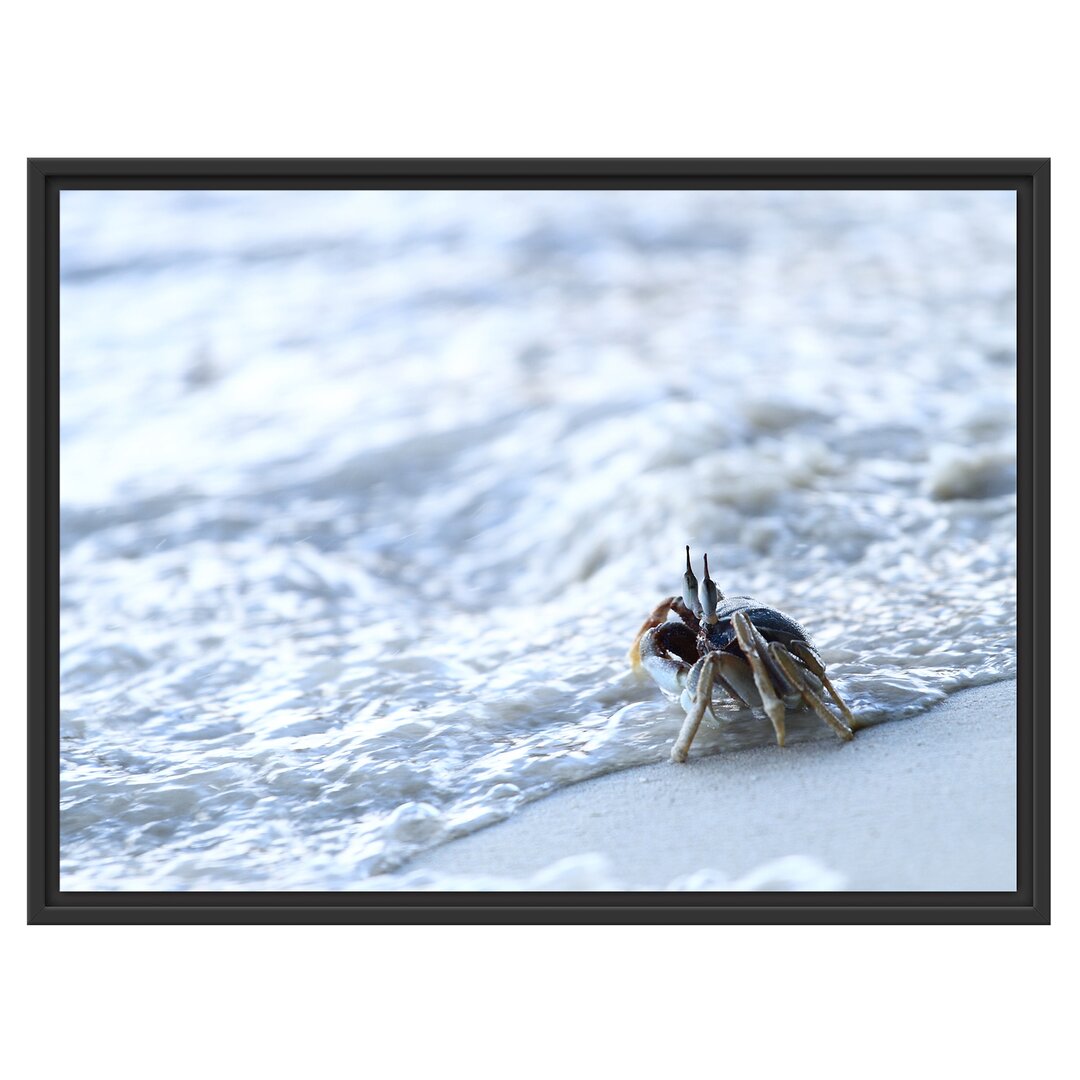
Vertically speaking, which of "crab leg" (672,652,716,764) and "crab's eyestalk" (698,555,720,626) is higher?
"crab's eyestalk" (698,555,720,626)

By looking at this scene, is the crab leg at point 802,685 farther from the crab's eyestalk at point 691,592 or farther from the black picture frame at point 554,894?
the black picture frame at point 554,894

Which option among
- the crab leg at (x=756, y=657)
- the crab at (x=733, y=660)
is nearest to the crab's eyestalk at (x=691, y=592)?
the crab at (x=733, y=660)

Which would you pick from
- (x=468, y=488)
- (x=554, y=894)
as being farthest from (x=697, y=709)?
(x=468, y=488)

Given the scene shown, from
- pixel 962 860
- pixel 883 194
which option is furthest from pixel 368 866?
pixel 883 194

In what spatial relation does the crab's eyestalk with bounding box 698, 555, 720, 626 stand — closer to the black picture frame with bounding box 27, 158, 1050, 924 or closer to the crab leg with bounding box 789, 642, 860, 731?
the crab leg with bounding box 789, 642, 860, 731

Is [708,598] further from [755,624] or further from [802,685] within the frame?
[802,685]

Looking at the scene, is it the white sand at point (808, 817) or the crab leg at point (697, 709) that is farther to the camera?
the crab leg at point (697, 709)

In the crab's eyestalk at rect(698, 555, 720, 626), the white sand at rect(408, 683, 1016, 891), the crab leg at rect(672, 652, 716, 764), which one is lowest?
the white sand at rect(408, 683, 1016, 891)

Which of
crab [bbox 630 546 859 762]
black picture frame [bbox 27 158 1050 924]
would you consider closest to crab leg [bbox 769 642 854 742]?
crab [bbox 630 546 859 762]
